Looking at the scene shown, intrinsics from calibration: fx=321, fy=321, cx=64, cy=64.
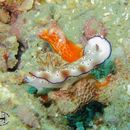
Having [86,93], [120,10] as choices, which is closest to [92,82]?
[86,93]

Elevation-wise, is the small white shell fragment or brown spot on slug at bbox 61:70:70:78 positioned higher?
the small white shell fragment

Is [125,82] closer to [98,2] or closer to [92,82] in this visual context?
[92,82]

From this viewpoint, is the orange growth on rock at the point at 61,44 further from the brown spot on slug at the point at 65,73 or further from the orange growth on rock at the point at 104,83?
the brown spot on slug at the point at 65,73

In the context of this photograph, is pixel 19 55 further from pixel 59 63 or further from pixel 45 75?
pixel 45 75

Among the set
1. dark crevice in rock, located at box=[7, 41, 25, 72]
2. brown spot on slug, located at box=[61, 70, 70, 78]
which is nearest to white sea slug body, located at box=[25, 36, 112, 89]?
brown spot on slug, located at box=[61, 70, 70, 78]

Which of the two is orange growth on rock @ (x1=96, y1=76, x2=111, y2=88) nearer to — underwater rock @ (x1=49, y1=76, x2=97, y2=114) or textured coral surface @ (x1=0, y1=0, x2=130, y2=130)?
textured coral surface @ (x1=0, y1=0, x2=130, y2=130)

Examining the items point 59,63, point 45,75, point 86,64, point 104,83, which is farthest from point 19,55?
point 86,64

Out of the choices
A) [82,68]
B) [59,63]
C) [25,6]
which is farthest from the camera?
[25,6]
